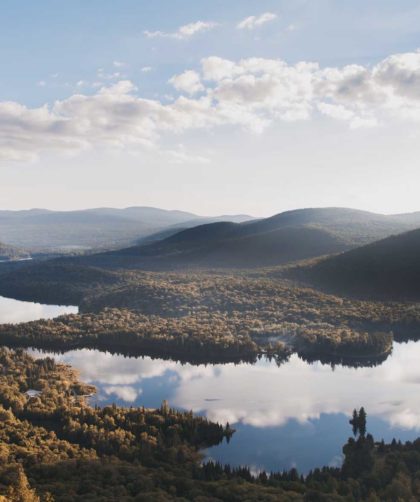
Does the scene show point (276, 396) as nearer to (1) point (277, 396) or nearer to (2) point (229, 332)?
(1) point (277, 396)

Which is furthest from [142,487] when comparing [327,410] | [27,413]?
[327,410]

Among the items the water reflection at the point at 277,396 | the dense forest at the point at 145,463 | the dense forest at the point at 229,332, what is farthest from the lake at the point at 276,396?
the dense forest at the point at 229,332

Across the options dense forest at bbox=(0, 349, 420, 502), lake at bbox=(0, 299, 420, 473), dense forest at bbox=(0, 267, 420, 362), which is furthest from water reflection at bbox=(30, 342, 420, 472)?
dense forest at bbox=(0, 267, 420, 362)

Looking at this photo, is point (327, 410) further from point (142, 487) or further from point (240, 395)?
point (142, 487)

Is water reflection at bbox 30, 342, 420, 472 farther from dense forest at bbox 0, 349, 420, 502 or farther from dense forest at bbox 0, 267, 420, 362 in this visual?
dense forest at bbox 0, 267, 420, 362

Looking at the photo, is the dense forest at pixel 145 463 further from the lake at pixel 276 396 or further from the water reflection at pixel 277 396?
the water reflection at pixel 277 396
